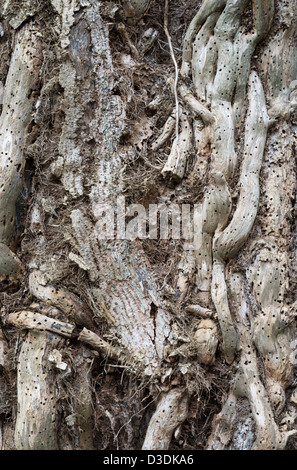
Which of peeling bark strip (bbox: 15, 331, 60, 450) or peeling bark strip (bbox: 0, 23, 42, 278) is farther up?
peeling bark strip (bbox: 0, 23, 42, 278)

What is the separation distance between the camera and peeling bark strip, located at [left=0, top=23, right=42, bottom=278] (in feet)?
8.16

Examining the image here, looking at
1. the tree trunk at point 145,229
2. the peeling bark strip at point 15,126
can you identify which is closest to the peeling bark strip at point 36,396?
the tree trunk at point 145,229

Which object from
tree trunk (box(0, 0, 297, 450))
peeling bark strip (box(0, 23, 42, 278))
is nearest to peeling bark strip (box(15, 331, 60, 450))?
tree trunk (box(0, 0, 297, 450))

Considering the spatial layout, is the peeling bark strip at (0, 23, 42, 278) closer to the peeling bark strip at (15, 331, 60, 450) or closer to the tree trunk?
the tree trunk

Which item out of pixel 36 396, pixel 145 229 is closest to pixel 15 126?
pixel 145 229

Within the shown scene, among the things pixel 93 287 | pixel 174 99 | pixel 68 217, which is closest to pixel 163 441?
pixel 93 287

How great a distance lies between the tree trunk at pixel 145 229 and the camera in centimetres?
227

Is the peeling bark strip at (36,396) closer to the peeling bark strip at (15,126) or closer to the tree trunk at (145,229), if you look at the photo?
the tree trunk at (145,229)

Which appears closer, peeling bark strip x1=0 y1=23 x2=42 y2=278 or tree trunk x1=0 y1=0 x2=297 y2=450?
tree trunk x1=0 y1=0 x2=297 y2=450

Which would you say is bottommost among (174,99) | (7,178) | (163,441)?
(163,441)

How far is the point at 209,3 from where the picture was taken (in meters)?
2.56

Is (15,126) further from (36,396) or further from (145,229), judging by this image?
(36,396)

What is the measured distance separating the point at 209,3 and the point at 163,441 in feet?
7.50

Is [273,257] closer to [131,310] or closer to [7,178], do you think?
[131,310]
